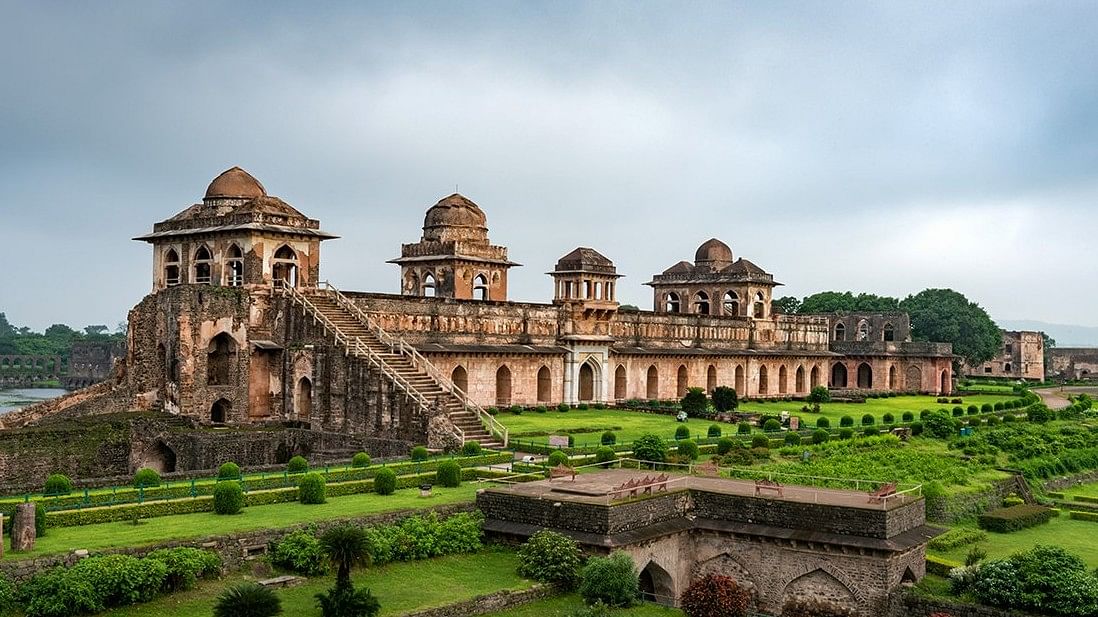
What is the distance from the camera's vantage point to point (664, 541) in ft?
89.0

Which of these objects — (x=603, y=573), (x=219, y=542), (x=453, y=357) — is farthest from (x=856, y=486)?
(x=453, y=357)

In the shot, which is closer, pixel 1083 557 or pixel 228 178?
pixel 1083 557

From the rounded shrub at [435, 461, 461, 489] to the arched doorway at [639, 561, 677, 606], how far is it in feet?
21.7

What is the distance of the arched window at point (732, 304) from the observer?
79312 millimetres

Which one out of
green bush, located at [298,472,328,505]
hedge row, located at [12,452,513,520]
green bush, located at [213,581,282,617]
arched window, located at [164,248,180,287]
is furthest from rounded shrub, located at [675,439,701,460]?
arched window, located at [164,248,180,287]

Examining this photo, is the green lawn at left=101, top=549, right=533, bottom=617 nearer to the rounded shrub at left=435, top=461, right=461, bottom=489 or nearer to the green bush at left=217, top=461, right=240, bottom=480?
the rounded shrub at left=435, top=461, right=461, bottom=489

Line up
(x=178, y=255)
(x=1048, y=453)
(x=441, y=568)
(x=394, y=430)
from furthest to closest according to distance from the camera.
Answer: (x=178, y=255)
(x=1048, y=453)
(x=394, y=430)
(x=441, y=568)

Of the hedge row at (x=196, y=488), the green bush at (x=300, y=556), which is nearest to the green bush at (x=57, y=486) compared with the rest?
the hedge row at (x=196, y=488)

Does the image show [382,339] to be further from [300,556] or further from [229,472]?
[300,556]

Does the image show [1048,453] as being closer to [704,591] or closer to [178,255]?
[704,591]

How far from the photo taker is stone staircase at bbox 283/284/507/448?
40875 mm

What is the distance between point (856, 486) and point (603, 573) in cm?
1106

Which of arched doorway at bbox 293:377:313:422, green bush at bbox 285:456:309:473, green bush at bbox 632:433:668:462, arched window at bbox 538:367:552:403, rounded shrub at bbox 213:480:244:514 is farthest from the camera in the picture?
arched window at bbox 538:367:552:403

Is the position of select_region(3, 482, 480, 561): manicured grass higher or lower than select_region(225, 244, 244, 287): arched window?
lower
